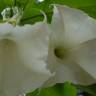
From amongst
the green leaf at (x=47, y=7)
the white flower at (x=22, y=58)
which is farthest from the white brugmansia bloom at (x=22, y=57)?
the green leaf at (x=47, y=7)

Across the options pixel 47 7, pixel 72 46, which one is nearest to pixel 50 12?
pixel 47 7

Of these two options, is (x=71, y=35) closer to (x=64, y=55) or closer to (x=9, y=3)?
(x=64, y=55)

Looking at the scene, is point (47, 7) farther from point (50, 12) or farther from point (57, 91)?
point (57, 91)

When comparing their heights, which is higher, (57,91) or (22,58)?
(22,58)

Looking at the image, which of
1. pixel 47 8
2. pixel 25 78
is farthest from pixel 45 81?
pixel 47 8

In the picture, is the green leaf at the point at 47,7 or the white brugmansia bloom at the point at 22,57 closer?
the white brugmansia bloom at the point at 22,57

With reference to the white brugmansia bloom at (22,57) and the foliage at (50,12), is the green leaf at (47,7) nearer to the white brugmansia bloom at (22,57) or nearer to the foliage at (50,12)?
the foliage at (50,12)
